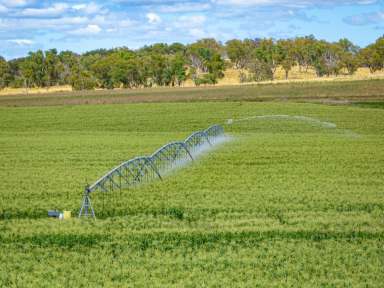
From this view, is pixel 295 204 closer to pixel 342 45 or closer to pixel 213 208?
pixel 213 208

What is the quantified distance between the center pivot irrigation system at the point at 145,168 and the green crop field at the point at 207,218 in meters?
0.54

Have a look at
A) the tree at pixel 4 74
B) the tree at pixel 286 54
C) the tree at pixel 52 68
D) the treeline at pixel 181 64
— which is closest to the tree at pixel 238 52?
the treeline at pixel 181 64

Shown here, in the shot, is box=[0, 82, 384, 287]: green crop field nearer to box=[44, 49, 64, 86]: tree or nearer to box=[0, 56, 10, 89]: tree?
box=[44, 49, 64, 86]: tree

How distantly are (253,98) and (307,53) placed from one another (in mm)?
94757

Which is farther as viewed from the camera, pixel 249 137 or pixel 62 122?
pixel 62 122

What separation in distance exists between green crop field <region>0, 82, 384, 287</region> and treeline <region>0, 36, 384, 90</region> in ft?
334

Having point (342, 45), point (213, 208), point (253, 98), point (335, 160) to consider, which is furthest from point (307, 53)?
point (213, 208)

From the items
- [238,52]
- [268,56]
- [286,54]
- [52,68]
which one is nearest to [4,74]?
[52,68]

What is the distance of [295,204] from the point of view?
19609 mm

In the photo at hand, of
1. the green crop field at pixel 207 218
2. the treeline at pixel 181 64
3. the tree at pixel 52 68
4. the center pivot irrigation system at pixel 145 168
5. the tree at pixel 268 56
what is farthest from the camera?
the tree at pixel 268 56

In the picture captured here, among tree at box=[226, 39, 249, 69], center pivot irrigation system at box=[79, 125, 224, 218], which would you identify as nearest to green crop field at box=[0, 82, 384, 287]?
center pivot irrigation system at box=[79, 125, 224, 218]

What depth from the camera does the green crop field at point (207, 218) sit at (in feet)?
43.8

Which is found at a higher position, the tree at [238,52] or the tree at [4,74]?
the tree at [238,52]

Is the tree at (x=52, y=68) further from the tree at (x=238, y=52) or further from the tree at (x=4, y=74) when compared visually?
the tree at (x=238, y=52)
